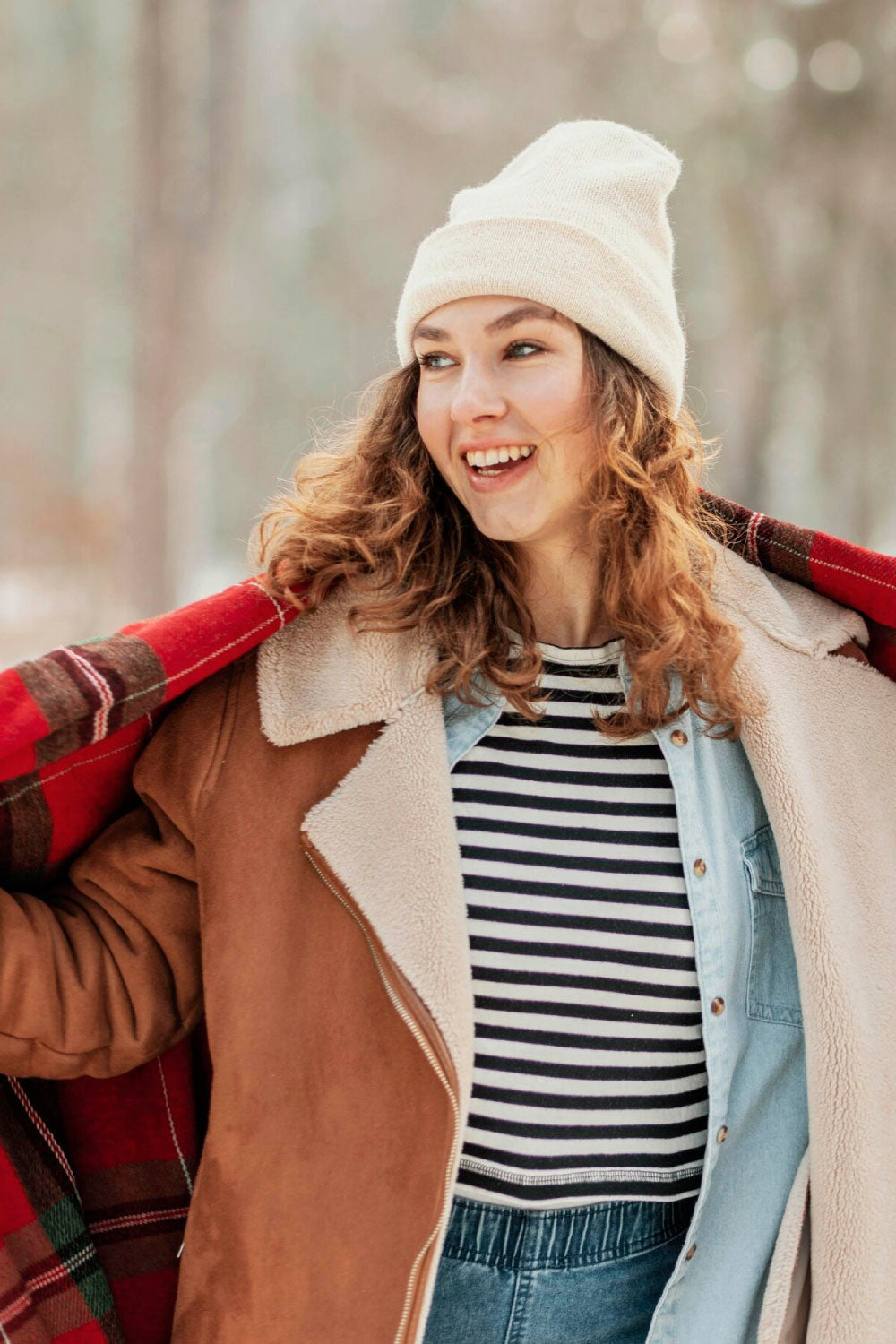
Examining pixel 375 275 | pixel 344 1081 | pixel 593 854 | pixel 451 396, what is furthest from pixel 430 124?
pixel 344 1081

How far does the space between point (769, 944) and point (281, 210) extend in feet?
7.02

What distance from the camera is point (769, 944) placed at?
1.42 meters

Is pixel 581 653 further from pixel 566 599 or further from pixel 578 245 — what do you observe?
pixel 578 245

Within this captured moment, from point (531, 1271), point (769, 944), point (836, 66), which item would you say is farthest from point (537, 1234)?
point (836, 66)

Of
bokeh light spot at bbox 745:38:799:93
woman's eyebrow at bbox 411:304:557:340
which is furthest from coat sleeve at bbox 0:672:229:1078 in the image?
bokeh light spot at bbox 745:38:799:93

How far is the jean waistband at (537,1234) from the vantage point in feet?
4.20

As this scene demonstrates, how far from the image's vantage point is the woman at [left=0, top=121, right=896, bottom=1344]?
123 centimetres

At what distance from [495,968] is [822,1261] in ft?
1.59

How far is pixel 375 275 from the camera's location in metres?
2.87

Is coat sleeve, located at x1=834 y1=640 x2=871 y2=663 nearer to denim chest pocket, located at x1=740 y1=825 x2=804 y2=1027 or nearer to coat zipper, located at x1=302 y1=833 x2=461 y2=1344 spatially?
denim chest pocket, located at x1=740 y1=825 x2=804 y2=1027

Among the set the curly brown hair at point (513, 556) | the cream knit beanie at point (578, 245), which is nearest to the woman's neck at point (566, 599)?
the curly brown hair at point (513, 556)

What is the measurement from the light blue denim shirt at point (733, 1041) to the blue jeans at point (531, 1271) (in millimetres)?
83

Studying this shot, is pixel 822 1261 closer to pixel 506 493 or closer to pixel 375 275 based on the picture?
pixel 506 493

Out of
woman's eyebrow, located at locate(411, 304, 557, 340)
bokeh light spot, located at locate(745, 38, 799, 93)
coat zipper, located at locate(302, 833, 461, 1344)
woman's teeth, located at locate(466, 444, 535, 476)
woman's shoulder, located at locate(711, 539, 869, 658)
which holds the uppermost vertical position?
bokeh light spot, located at locate(745, 38, 799, 93)
